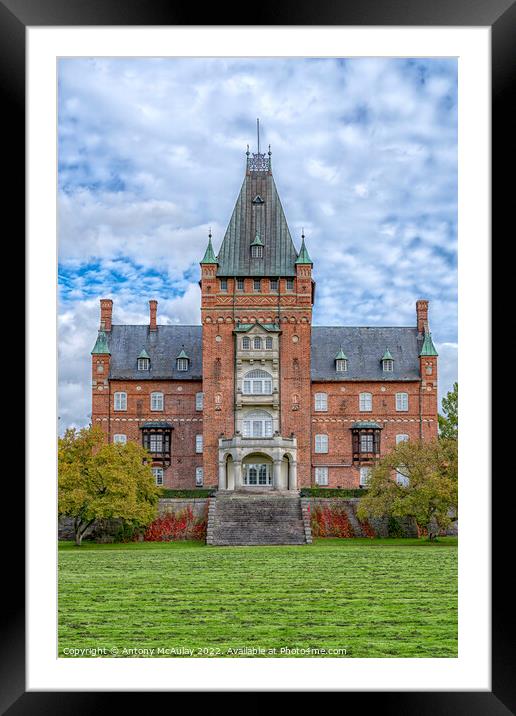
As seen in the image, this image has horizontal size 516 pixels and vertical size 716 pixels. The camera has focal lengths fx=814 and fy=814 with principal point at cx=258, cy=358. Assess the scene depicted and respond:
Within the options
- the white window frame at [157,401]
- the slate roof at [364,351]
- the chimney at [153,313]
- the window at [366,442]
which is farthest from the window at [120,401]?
the window at [366,442]

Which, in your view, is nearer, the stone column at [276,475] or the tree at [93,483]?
the tree at [93,483]

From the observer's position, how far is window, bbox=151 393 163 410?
157ft

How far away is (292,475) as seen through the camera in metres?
43.2

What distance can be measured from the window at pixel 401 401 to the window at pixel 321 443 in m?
4.74

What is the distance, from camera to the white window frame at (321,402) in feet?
154

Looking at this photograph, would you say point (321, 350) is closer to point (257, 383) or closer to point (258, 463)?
point (257, 383)

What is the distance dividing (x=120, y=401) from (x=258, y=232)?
12743mm

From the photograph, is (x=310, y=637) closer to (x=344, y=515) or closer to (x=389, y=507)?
(x=389, y=507)

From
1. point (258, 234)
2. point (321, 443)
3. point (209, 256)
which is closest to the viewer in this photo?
point (209, 256)

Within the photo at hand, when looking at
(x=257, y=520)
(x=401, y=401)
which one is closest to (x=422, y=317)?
(x=401, y=401)

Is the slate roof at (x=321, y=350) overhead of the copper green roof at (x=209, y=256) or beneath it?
beneath

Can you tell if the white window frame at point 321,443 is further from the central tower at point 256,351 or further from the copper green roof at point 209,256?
the copper green roof at point 209,256

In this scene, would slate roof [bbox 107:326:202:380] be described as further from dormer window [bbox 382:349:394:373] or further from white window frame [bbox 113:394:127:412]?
dormer window [bbox 382:349:394:373]
